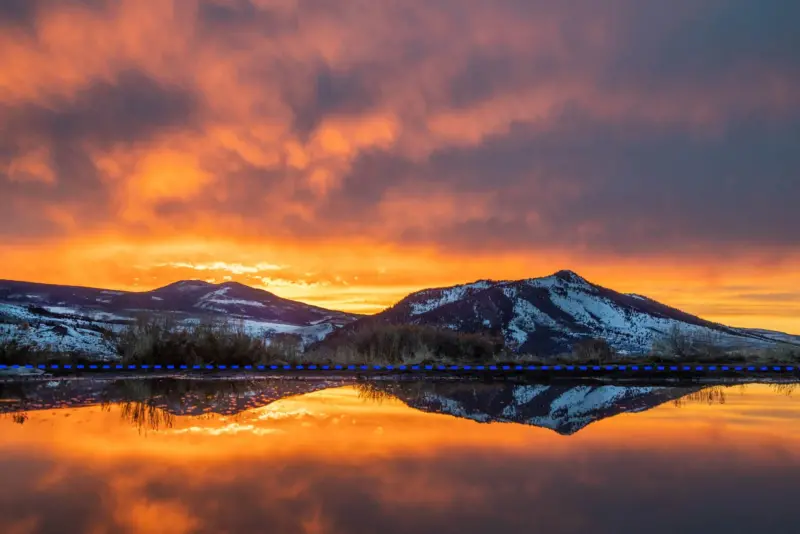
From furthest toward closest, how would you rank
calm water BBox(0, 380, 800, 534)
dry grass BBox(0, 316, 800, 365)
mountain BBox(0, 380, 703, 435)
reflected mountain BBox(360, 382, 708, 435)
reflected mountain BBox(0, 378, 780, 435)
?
dry grass BBox(0, 316, 800, 365), mountain BBox(0, 380, 703, 435), reflected mountain BBox(0, 378, 780, 435), reflected mountain BBox(360, 382, 708, 435), calm water BBox(0, 380, 800, 534)

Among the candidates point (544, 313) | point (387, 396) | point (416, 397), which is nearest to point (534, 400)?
point (416, 397)

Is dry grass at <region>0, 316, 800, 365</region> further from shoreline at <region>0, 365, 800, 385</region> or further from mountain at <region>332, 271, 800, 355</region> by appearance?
mountain at <region>332, 271, 800, 355</region>

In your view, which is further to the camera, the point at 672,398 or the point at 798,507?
the point at 672,398

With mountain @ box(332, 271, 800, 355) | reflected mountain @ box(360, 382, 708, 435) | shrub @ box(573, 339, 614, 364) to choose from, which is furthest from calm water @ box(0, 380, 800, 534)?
mountain @ box(332, 271, 800, 355)

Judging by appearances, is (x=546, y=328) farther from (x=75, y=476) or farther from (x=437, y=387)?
(x=75, y=476)

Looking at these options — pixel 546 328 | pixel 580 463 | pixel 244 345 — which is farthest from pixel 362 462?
pixel 546 328

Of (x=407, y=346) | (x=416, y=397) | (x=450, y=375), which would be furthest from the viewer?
(x=407, y=346)

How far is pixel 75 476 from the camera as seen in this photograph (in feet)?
16.1

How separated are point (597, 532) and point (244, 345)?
13.2m

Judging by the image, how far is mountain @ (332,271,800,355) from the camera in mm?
35747

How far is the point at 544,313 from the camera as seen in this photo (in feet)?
126

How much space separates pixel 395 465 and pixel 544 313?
34.1m

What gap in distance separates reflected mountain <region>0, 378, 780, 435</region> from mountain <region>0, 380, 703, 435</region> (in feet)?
0.04

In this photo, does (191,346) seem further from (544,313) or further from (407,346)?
(544,313)
